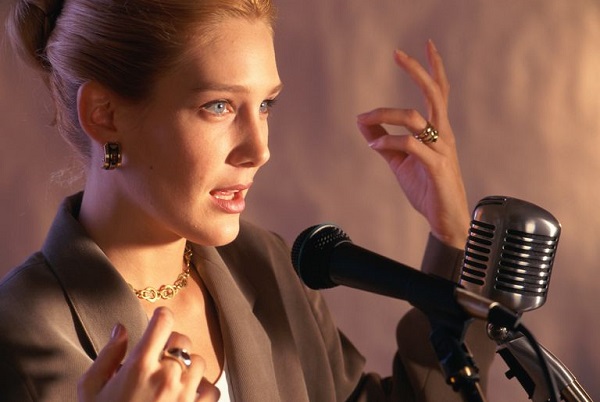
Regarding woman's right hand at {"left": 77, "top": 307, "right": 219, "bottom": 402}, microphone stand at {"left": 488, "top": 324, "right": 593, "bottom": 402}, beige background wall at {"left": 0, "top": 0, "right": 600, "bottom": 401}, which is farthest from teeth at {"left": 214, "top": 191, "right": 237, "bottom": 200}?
beige background wall at {"left": 0, "top": 0, "right": 600, "bottom": 401}

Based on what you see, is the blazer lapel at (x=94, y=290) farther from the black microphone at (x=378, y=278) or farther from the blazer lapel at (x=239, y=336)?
the black microphone at (x=378, y=278)

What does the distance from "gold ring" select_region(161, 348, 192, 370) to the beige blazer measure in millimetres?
223

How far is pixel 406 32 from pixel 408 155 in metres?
0.32

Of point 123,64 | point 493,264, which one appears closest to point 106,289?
point 123,64

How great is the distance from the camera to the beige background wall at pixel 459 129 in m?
1.68

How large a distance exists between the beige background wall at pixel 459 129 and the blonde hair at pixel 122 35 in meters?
0.52

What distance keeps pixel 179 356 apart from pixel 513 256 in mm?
368

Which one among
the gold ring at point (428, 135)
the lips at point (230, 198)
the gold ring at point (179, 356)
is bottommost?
the gold ring at point (179, 356)

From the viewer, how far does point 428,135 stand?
1.44 meters

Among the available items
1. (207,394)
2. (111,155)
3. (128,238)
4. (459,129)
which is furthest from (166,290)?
(459,129)

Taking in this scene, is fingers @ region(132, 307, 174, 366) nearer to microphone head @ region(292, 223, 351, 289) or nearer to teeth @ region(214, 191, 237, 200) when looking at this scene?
microphone head @ region(292, 223, 351, 289)

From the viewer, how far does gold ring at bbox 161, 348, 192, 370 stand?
3.01 ft

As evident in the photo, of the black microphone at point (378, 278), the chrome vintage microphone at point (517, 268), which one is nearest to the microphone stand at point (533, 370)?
the chrome vintage microphone at point (517, 268)

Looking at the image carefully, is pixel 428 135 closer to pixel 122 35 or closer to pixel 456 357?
pixel 122 35
